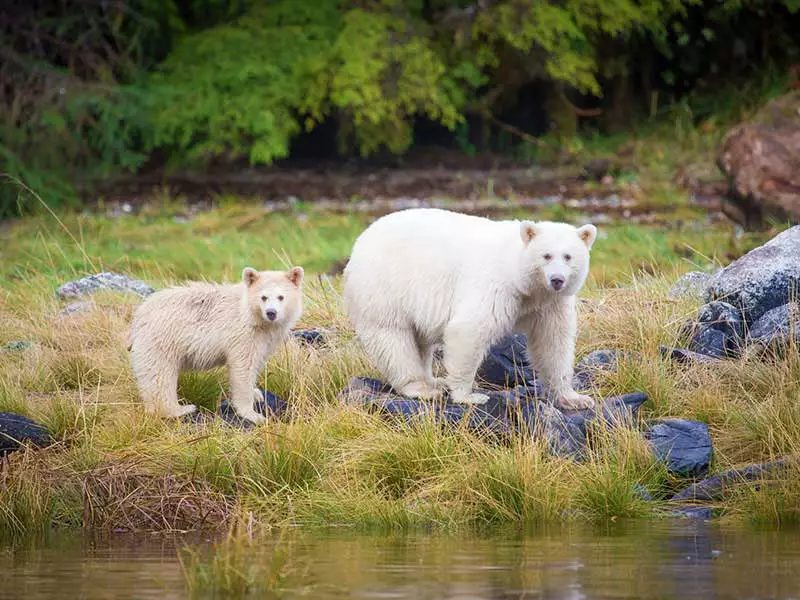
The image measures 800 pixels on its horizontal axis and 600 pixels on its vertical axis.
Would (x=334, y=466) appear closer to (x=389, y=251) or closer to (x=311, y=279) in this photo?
(x=389, y=251)

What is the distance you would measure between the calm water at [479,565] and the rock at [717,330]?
2411 millimetres

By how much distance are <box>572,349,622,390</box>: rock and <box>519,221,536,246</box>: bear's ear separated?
1.28 metres

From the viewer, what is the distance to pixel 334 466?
23.9 ft

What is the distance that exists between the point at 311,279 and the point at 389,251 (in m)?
4.18

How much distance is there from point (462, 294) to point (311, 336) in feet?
6.98

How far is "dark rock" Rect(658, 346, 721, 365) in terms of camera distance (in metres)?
8.92

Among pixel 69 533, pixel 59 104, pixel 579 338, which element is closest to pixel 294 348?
pixel 579 338

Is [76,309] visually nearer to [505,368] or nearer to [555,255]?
[505,368]

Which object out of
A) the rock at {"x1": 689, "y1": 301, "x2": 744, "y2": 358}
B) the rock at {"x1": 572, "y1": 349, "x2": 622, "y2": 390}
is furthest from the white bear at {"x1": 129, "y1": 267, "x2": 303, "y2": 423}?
the rock at {"x1": 689, "y1": 301, "x2": 744, "y2": 358}

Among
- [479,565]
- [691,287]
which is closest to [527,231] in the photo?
[479,565]

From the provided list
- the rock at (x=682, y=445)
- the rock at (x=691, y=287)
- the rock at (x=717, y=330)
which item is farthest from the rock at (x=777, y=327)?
the rock at (x=682, y=445)

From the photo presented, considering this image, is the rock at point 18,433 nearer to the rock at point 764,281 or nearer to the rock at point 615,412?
the rock at point 615,412

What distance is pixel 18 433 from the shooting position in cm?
768

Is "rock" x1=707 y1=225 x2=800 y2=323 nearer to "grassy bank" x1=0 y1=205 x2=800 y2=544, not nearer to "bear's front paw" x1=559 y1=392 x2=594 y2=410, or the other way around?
"grassy bank" x1=0 y1=205 x2=800 y2=544
